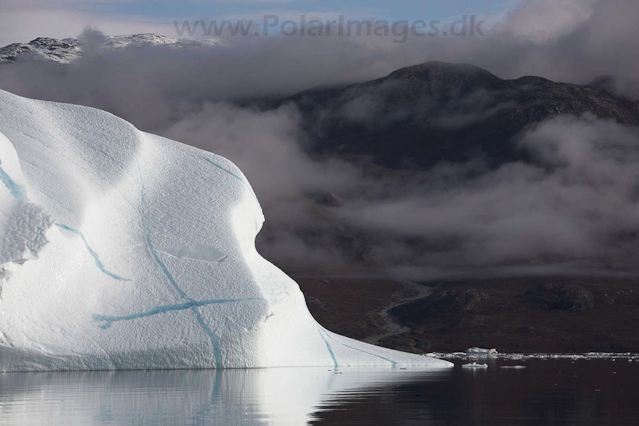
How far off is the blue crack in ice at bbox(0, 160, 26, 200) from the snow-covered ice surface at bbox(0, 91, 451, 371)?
0.23 ft

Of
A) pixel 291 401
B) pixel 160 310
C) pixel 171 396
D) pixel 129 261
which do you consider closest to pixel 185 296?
pixel 160 310

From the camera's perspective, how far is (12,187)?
34.7 metres

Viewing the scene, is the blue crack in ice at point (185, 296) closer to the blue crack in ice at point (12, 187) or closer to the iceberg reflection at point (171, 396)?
the iceberg reflection at point (171, 396)

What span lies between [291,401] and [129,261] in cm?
1735

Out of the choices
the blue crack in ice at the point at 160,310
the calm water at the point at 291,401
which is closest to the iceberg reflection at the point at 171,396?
the calm water at the point at 291,401

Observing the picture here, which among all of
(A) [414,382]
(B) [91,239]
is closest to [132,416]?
(A) [414,382]

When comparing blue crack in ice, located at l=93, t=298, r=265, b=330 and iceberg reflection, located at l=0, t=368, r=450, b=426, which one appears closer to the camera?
iceberg reflection, located at l=0, t=368, r=450, b=426

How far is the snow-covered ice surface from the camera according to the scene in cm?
3416

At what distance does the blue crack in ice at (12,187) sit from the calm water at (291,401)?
272 inches

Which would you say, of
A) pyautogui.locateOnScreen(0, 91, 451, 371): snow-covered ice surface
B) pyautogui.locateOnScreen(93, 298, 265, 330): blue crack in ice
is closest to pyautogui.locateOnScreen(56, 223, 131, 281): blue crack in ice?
pyautogui.locateOnScreen(0, 91, 451, 371): snow-covered ice surface

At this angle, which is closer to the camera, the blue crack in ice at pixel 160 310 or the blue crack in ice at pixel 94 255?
the blue crack in ice at pixel 160 310

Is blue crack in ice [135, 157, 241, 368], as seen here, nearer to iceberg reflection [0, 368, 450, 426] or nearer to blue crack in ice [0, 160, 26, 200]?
iceberg reflection [0, 368, 450, 426]

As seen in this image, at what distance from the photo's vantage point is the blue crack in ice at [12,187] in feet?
113

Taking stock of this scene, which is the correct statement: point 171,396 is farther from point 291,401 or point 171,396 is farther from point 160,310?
point 160,310
